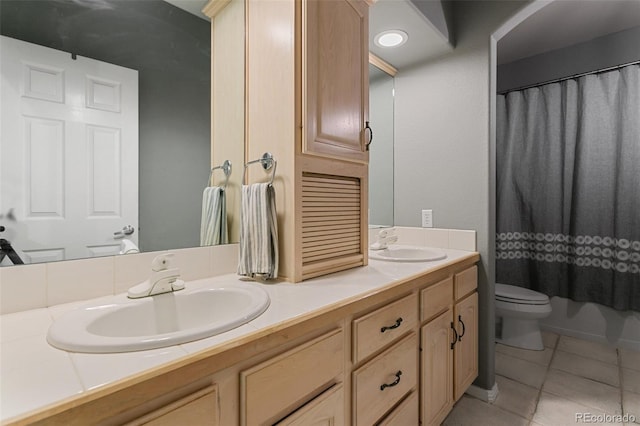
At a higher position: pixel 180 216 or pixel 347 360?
pixel 180 216

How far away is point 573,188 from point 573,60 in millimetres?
1105

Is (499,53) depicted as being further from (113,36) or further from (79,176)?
(79,176)

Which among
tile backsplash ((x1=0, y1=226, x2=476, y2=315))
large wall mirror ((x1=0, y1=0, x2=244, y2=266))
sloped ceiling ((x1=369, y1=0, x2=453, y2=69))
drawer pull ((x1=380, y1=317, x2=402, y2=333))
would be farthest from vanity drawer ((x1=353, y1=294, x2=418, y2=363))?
sloped ceiling ((x1=369, y1=0, x2=453, y2=69))

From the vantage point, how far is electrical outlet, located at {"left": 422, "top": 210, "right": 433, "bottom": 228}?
2.07 meters

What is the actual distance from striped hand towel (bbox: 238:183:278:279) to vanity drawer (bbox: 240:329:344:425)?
1.21ft

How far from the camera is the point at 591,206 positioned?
8.02ft

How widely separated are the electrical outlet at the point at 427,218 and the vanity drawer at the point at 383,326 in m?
0.93

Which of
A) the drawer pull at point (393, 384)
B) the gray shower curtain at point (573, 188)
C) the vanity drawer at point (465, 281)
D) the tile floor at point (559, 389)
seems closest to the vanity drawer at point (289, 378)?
the drawer pull at point (393, 384)

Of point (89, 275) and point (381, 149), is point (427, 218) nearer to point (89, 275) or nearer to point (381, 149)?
point (381, 149)

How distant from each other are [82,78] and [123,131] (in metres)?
0.18

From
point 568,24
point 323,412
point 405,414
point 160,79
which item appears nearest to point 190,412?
point 323,412

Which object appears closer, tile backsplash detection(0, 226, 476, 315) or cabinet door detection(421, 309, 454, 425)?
tile backsplash detection(0, 226, 476, 315)

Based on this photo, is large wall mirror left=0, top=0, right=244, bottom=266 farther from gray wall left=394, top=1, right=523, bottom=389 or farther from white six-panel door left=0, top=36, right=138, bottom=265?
gray wall left=394, top=1, right=523, bottom=389

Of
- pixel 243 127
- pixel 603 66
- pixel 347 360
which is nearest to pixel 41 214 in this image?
pixel 243 127
